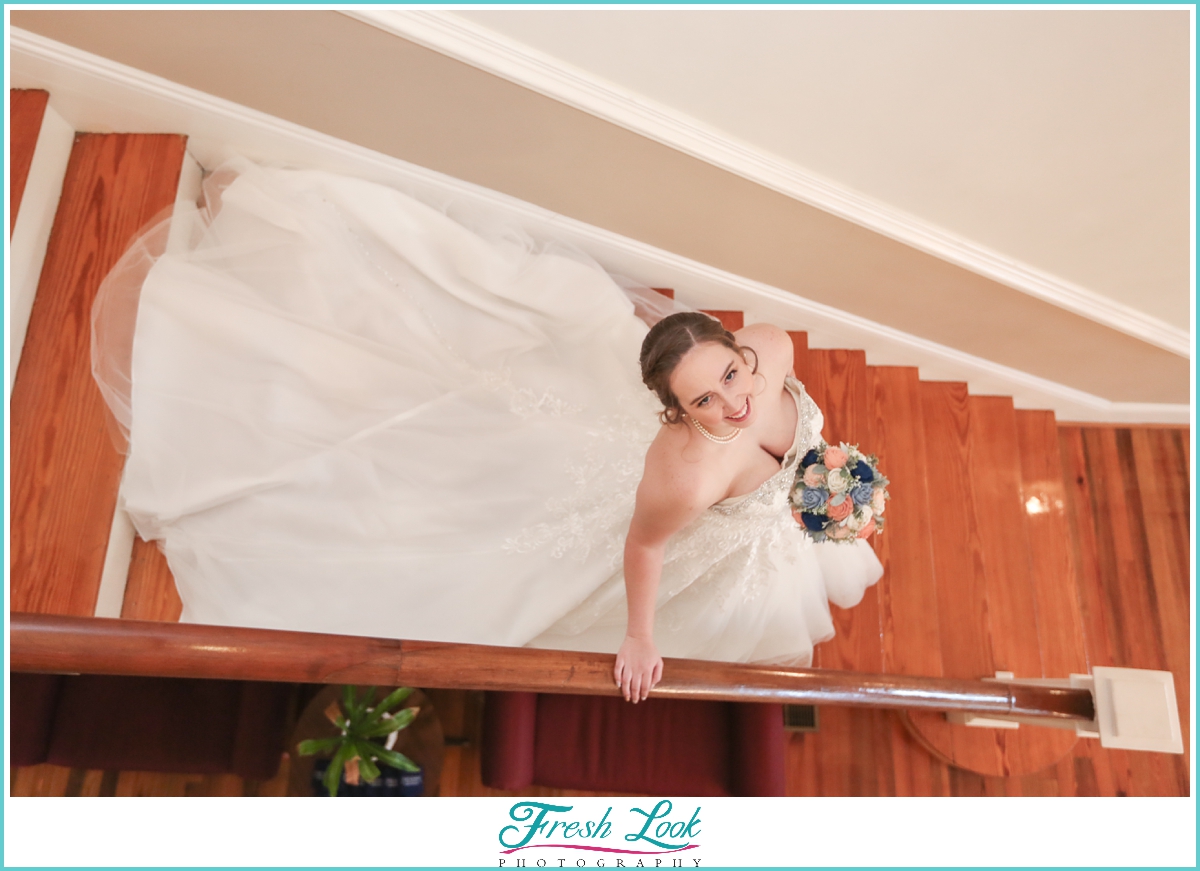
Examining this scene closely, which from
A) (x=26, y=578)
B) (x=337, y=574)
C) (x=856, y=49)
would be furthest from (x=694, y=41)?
(x=26, y=578)

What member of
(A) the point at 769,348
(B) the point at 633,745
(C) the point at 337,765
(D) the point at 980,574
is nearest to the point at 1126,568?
(D) the point at 980,574

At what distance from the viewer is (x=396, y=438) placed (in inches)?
75.9

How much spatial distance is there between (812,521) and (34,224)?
2.23 meters

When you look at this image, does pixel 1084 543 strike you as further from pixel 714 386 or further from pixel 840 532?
pixel 714 386

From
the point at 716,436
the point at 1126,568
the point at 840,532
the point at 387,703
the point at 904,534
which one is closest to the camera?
the point at 716,436

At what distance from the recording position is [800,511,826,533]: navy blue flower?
1.74 metres

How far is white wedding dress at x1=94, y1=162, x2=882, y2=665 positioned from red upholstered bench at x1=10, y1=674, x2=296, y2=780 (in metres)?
0.39

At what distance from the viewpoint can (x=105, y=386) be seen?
1.84 meters

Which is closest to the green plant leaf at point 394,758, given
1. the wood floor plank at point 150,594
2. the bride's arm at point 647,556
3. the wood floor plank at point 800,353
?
the wood floor plank at point 150,594

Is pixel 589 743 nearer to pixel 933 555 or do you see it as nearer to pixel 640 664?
pixel 640 664

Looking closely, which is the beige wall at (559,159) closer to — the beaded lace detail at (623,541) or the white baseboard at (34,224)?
the white baseboard at (34,224)

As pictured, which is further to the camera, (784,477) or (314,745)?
(314,745)

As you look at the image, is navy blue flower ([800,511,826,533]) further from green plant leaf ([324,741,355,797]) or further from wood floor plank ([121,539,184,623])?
wood floor plank ([121,539,184,623])

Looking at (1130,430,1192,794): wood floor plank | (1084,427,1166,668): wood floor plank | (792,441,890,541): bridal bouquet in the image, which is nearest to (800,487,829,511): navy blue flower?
(792,441,890,541): bridal bouquet
